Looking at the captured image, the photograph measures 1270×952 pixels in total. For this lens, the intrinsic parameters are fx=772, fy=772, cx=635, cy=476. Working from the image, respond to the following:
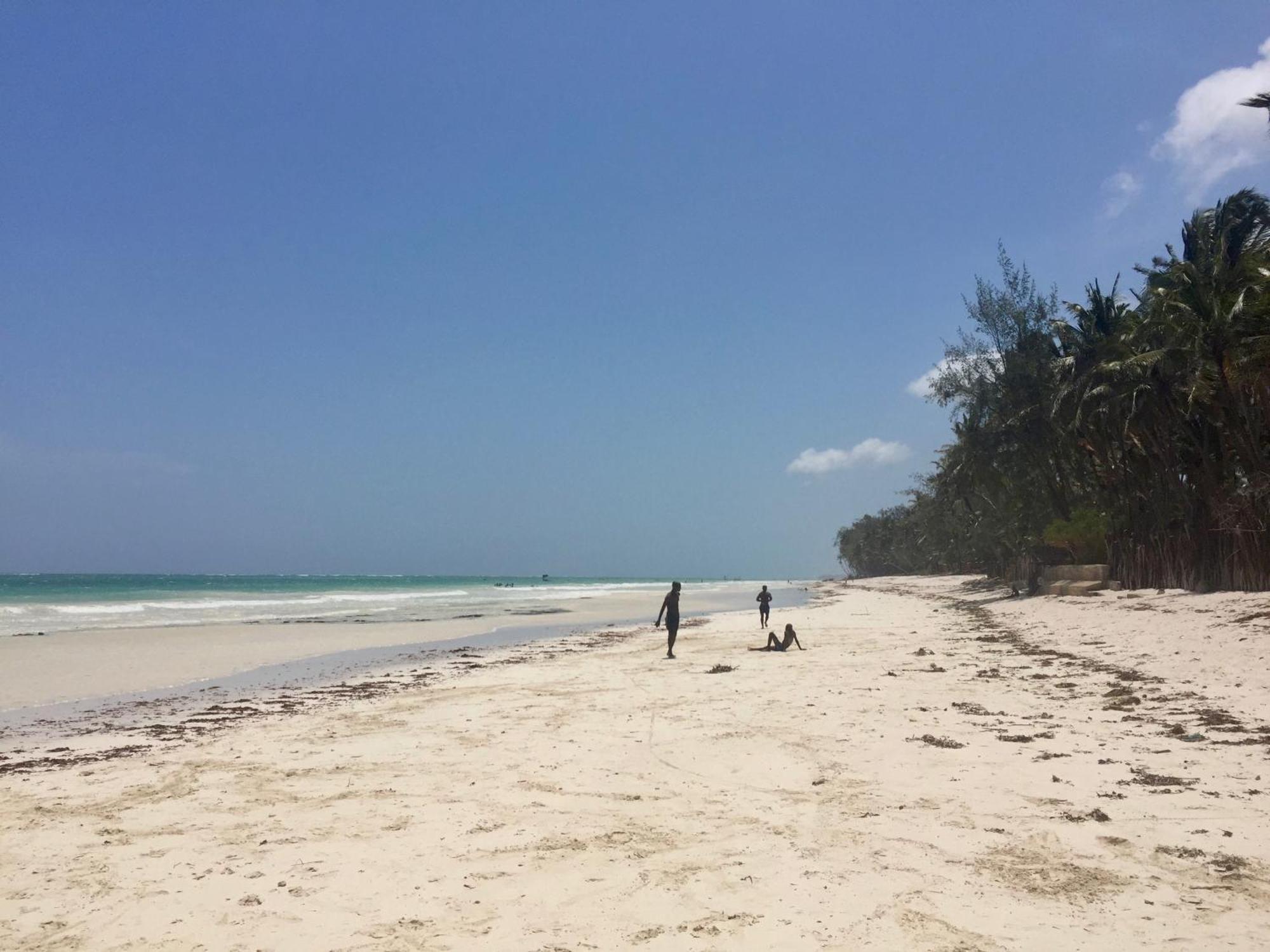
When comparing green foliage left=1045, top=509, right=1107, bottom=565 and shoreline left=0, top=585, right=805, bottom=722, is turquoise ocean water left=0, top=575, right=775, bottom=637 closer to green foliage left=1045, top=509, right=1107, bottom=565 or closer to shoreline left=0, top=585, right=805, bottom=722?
shoreline left=0, top=585, right=805, bottom=722

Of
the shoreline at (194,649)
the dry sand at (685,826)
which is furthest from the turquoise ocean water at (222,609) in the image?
the dry sand at (685,826)

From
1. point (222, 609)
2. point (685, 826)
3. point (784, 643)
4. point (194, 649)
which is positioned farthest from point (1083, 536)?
point (222, 609)

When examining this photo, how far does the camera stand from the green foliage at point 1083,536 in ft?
120

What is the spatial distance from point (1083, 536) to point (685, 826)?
121 ft

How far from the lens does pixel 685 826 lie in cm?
636

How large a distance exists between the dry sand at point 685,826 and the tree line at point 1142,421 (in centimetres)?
1677

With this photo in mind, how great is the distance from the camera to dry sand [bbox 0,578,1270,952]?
457 centimetres

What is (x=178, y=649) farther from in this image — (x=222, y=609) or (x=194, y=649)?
(x=222, y=609)

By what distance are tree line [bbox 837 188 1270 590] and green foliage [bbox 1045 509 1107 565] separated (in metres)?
0.07

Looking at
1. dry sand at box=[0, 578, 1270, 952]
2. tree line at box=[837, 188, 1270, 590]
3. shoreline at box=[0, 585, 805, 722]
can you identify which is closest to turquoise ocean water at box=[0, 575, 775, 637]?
shoreline at box=[0, 585, 805, 722]

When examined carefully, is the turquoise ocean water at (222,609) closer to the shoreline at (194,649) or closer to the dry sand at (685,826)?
the shoreline at (194,649)

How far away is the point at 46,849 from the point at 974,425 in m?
45.2

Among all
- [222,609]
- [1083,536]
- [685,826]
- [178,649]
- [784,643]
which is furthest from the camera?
[222,609]

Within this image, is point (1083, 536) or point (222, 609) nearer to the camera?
point (1083, 536)
